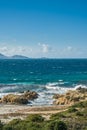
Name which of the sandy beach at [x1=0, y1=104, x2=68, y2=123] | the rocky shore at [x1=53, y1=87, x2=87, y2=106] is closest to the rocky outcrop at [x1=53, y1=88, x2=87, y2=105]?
the rocky shore at [x1=53, y1=87, x2=87, y2=106]

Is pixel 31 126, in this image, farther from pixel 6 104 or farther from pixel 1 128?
pixel 6 104

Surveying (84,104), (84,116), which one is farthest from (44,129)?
(84,104)

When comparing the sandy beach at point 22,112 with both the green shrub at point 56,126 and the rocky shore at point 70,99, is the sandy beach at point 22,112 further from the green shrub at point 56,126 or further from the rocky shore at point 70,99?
the green shrub at point 56,126

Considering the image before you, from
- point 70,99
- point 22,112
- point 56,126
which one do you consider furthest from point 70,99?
point 56,126

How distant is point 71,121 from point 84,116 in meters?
4.30

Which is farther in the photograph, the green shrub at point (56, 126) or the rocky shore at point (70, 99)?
the rocky shore at point (70, 99)

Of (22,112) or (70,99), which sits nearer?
(22,112)

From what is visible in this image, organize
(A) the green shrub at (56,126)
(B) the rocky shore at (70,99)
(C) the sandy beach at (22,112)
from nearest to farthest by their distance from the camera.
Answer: (A) the green shrub at (56,126) < (C) the sandy beach at (22,112) < (B) the rocky shore at (70,99)

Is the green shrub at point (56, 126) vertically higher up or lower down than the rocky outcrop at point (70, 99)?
higher up

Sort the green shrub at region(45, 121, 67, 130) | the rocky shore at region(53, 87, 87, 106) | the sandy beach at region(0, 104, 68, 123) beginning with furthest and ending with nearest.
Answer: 1. the rocky shore at region(53, 87, 87, 106)
2. the sandy beach at region(0, 104, 68, 123)
3. the green shrub at region(45, 121, 67, 130)

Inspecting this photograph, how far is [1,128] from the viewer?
29.0 metres

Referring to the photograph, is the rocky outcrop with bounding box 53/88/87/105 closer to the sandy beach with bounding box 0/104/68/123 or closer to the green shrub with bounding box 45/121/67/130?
the sandy beach with bounding box 0/104/68/123

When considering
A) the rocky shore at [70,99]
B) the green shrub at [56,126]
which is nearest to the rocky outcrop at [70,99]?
the rocky shore at [70,99]

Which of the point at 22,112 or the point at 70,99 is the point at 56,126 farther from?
the point at 70,99
